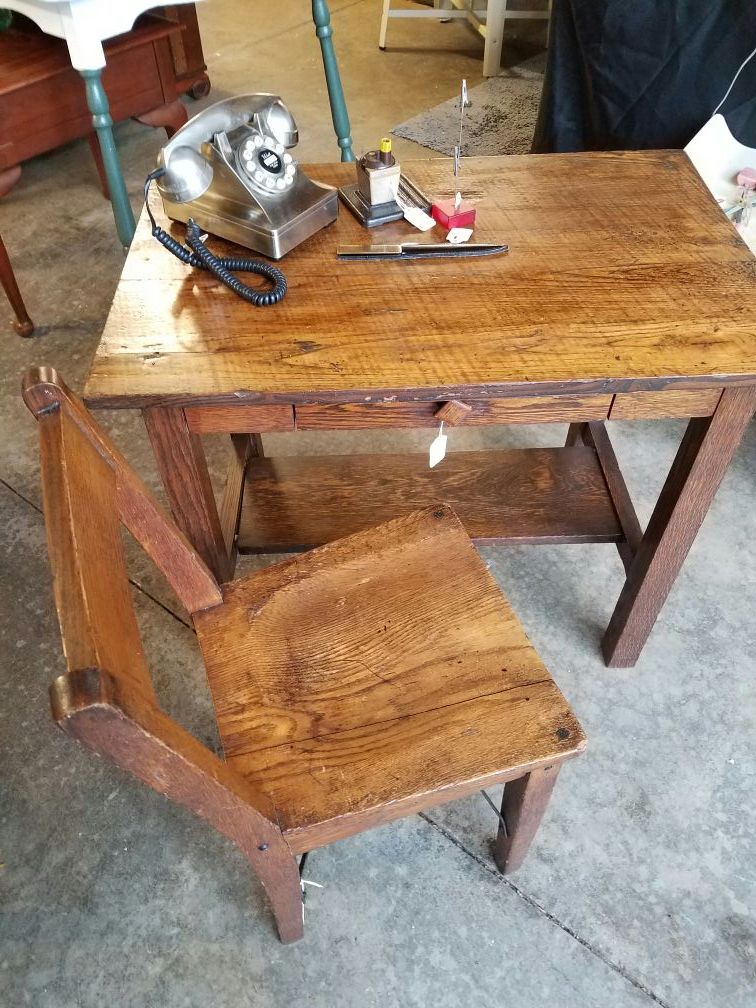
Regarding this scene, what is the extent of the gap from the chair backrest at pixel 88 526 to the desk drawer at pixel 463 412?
0.26 metres

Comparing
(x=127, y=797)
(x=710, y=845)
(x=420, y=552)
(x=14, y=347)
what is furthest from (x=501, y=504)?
(x=14, y=347)

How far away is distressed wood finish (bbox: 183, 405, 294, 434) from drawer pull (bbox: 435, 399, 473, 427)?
0.66ft

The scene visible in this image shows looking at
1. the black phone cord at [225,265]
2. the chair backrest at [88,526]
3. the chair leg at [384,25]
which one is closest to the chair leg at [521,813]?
the chair backrest at [88,526]

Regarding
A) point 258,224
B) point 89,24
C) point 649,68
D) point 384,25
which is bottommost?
point 384,25

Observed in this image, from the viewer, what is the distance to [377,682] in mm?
1002

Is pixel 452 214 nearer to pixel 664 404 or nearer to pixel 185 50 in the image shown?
pixel 664 404

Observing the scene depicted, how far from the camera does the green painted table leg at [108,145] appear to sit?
2.11 m

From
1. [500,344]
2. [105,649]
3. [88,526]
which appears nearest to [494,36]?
[500,344]

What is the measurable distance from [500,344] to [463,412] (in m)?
0.11

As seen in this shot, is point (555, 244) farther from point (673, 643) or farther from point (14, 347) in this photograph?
point (14, 347)

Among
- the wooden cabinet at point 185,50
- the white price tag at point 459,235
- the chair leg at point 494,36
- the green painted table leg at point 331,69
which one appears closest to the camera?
the white price tag at point 459,235

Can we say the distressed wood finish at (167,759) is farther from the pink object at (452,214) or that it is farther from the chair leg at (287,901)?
the pink object at (452,214)

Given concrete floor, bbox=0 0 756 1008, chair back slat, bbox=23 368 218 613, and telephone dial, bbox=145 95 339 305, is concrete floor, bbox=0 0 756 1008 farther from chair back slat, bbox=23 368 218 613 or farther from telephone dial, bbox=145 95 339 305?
telephone dial, bbox=145 95 339 305

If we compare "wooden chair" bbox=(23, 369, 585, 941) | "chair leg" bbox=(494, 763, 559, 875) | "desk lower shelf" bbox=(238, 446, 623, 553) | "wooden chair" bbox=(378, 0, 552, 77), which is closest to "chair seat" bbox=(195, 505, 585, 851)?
"wooden chair" bbox=(23, 369, 585, 941)
